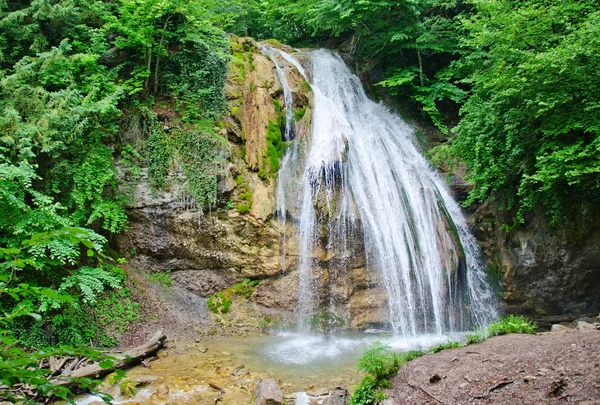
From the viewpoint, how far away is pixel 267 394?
5.24m

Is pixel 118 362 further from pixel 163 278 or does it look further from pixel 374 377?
pixel 374 377

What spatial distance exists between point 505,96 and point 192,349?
844 cm

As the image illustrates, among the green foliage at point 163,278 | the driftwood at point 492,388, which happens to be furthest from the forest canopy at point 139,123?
the driftwood at point 492,388

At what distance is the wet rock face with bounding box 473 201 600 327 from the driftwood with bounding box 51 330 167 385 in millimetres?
8024

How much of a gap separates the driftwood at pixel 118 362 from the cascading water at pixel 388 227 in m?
3.25

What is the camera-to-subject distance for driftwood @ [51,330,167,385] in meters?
5.69

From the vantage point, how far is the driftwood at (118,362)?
18.7 ft

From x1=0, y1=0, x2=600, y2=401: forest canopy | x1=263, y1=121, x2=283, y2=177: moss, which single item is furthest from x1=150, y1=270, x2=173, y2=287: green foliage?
x1=263, y1=121, x2=283, y2=177: moss

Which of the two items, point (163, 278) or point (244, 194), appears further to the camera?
point (244, 194)

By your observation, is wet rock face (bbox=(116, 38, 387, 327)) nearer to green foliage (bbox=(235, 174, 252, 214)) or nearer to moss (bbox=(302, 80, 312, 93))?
green foliage (bbox=(235, 174, 252, 214))

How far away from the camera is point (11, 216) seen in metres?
6.47

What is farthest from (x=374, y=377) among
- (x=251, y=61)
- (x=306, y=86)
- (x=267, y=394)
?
(x=251, y=61)

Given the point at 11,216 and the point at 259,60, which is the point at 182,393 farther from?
the point at 259,60

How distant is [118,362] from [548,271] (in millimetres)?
9213
